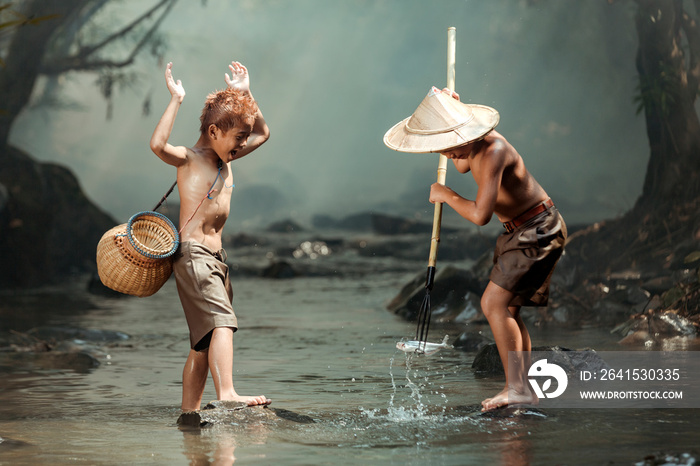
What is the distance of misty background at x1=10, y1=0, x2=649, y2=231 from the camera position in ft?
50.8

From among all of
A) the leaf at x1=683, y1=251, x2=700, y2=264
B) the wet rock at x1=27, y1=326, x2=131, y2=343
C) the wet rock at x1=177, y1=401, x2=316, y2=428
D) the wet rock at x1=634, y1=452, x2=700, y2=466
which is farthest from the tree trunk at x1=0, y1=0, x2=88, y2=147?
the wet rock at x1=634, y1=452, x2=700, y2=466

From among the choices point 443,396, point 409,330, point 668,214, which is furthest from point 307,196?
point 443,396

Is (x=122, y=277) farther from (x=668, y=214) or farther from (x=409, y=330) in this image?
(x=668, y=214)

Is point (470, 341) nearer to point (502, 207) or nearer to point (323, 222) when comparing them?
point (502, 207)

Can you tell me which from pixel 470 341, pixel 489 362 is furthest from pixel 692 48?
pixel 489 362

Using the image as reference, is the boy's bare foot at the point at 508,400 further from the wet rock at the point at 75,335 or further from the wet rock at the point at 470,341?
the wet rock at the point at 75,335

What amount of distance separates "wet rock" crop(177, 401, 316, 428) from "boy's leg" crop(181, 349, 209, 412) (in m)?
0.12

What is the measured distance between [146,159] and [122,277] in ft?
46.3

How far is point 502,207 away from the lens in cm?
380

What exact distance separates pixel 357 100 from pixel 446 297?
34.7ft

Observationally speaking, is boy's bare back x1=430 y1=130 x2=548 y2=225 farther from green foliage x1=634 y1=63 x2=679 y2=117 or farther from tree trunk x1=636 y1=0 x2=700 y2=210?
green foliage x1=634 y1=63 x2=679 y2=117

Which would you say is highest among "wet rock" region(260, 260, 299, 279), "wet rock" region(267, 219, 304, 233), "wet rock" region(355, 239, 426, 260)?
"wet rock" region(267, 219, 304, 233)

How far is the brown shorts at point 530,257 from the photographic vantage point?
368 centimetres

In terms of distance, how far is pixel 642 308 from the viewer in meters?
6.95
